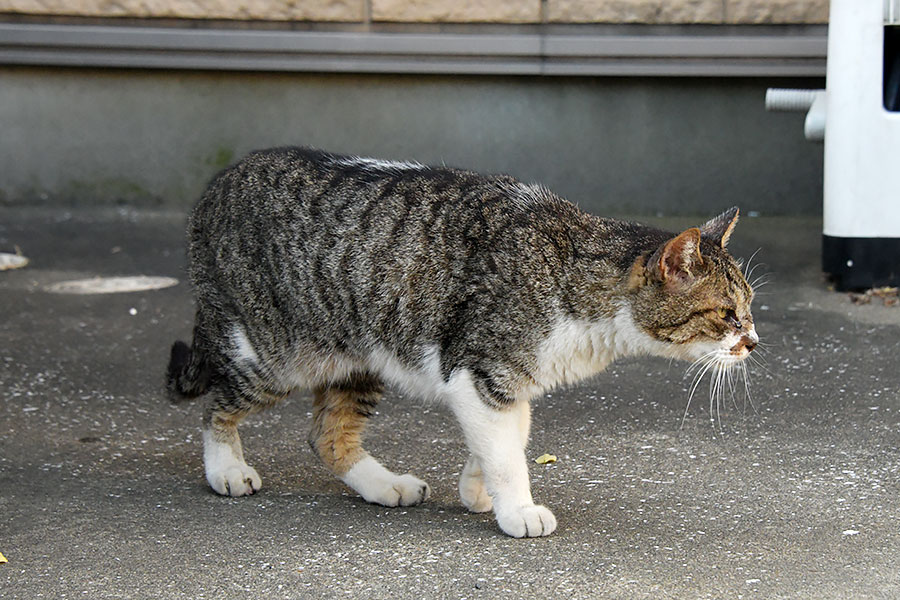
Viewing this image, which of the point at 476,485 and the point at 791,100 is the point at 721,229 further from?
the point at 791,100

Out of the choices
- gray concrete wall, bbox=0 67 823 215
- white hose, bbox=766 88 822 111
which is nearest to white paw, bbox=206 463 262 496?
white hose, bbox=766 88 822 111

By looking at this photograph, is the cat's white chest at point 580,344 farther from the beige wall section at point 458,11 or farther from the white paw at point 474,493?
the beige wall section at point 458,11

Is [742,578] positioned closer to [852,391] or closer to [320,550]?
[320,550]

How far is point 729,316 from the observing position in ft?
Result: 11.3

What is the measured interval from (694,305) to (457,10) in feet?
16.0

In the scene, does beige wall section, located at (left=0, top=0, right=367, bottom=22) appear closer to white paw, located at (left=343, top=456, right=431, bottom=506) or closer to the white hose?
the white hose

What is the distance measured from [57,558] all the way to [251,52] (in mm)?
5231

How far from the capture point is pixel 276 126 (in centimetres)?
833

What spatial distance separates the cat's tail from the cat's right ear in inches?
64.5

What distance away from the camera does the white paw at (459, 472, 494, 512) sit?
12.2 ft

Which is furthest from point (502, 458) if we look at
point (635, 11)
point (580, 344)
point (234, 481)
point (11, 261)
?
point (635, 11)

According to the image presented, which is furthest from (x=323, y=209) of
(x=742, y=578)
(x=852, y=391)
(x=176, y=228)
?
(x=176, y=228)

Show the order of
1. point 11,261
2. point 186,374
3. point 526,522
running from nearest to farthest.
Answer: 1. point 526,522
2. point 186,374
3. point 11,261

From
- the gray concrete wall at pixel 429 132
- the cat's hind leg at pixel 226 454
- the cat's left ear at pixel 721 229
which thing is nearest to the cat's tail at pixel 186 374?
the cat's hind leg at pixel 226 454
